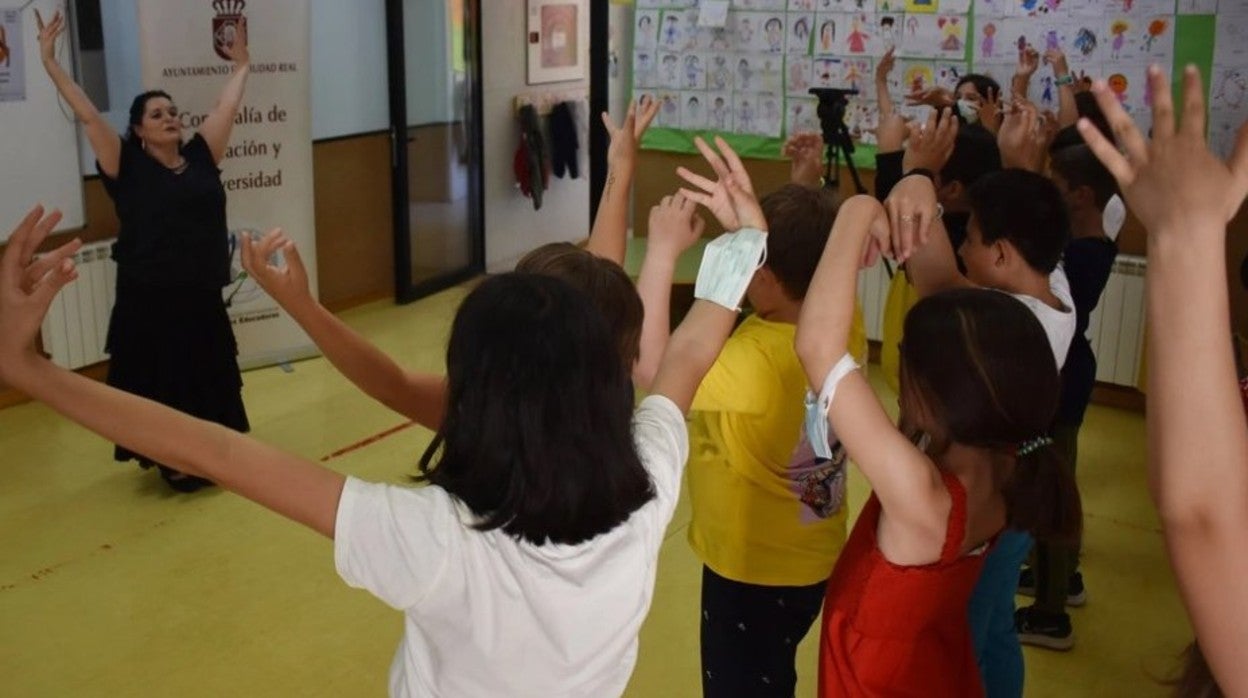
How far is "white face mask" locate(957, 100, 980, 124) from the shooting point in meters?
3.83

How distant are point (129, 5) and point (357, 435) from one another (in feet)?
6.62

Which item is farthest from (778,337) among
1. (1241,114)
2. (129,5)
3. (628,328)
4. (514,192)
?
(514,192)

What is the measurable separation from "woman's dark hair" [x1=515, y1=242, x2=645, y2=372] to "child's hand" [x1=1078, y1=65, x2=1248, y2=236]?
0.74 metres

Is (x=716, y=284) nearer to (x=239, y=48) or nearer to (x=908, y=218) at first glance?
(x=908, y=218)

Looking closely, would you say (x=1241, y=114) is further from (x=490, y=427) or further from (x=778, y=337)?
(x=490, y=427)

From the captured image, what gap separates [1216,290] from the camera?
0.93m

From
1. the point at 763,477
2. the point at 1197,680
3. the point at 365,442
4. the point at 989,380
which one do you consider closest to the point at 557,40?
the point at 365,442

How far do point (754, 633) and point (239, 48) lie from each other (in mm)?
3359

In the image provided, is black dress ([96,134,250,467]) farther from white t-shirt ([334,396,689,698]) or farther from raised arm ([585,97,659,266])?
white t-shirt ([334,396,689,698])

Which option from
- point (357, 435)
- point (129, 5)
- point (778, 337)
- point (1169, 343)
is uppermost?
point (129, 5)

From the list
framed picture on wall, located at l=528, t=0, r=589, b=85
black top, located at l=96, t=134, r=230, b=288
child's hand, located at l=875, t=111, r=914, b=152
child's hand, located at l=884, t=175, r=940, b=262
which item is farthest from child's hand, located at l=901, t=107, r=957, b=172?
framed picture on wall, located at l=528, t=0, r=589, b=85

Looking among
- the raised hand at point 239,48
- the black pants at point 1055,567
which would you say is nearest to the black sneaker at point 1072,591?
the black pants at point 1055,567

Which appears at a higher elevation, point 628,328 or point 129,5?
point 129,5

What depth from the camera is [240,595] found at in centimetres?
333
